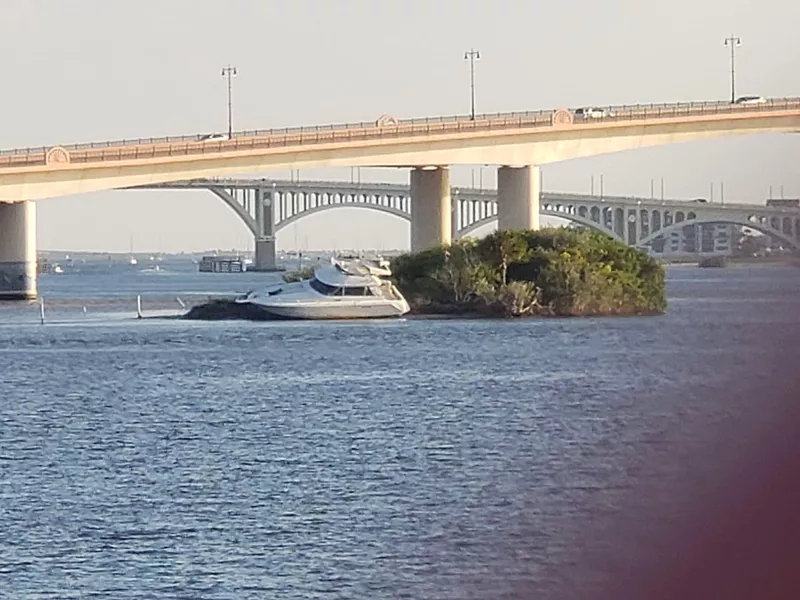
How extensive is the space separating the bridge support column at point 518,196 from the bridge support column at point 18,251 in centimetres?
2301

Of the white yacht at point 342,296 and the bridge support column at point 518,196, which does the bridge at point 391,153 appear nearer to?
the bridge support column at point 518,196

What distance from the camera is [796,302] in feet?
18.1

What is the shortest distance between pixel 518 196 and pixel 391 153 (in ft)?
23.0

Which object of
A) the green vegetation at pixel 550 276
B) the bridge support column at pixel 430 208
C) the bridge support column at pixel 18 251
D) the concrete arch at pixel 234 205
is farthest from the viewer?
the concrete arch at pixel 234 205

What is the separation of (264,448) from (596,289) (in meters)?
43.5

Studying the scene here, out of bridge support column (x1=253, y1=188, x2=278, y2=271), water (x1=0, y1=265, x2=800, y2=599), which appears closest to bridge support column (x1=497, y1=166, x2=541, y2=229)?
water (x1=0, y1=265, x2=800, y2=599)

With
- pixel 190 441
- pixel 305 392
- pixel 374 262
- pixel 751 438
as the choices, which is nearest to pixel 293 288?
pixel 374 262

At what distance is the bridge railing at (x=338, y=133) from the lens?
81688 millimetres

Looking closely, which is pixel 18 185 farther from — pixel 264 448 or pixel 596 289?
pixel 264 448

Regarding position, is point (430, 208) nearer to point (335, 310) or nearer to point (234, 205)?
point (335, 310)

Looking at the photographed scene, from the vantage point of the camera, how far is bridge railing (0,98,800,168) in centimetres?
8169

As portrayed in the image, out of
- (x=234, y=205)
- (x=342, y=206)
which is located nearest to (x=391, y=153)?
(x=342, y=206)

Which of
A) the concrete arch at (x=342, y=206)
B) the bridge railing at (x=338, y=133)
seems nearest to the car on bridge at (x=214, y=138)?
the bridge railing at (x=338, y=133)

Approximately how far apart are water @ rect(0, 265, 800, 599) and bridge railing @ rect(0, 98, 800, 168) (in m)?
24.9
